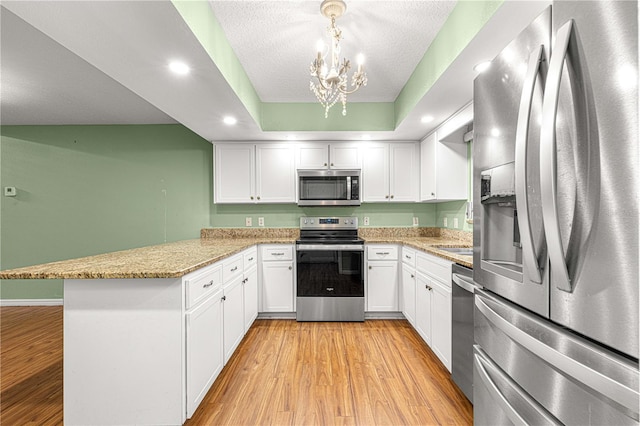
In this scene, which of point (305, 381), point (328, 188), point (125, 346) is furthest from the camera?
point (328, 188)

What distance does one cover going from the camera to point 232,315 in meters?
2.24

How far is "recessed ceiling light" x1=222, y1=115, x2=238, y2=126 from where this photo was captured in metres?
2.68

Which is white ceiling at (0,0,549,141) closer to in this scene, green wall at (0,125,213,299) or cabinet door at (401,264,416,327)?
green wall at (0,125,213,299)

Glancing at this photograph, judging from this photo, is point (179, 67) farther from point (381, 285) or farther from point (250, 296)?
point (381, 285)

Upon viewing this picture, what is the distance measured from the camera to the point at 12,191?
378cm

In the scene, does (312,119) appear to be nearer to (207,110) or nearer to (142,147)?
(207,110)

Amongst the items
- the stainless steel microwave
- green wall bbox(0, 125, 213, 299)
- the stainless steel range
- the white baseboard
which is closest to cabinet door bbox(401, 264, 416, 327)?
the stainless steel range

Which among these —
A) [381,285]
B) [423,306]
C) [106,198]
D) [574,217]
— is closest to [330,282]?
[381,285]

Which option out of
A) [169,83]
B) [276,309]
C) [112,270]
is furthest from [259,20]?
[276,309]

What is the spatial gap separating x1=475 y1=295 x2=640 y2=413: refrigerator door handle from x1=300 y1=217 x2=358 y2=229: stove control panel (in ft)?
8.86

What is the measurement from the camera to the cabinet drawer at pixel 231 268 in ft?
6.91

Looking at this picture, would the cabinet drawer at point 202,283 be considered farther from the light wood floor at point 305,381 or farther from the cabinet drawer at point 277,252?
the cabinet drawer at point 277,252

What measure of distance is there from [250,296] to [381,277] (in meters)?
1.45

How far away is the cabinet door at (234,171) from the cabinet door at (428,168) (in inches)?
82.0
